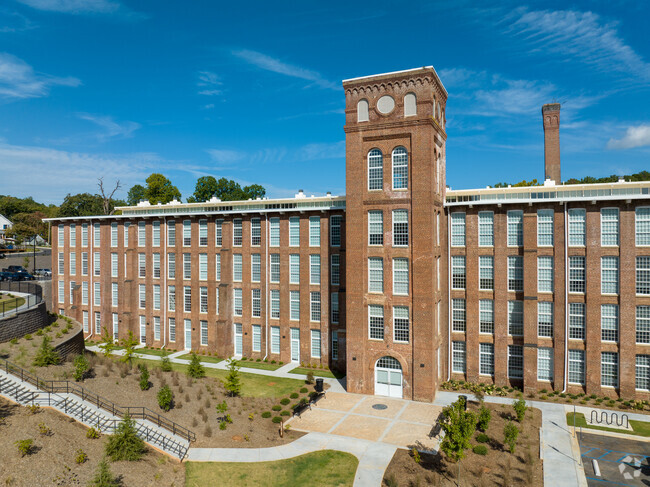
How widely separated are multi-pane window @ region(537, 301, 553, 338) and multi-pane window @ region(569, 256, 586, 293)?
75.6 inches

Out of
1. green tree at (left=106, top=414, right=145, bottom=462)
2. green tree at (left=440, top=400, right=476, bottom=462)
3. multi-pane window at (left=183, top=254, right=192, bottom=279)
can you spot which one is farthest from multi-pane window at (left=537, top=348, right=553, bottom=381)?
multi-pane window at (left=183, top=254, right=192, bottom=279)

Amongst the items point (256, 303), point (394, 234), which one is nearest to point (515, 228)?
point (394, 234)

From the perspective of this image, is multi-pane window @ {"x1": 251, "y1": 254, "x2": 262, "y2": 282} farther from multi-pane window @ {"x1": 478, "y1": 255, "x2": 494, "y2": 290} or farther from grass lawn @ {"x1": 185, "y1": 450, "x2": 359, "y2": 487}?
grass lawn @ {"x1": 185, "y1": 450, "x2": 359, "y2": 487}

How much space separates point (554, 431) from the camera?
2575cm

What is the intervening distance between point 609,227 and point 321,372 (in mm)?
24052

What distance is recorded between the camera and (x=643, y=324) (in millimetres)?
30031

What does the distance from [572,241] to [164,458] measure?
2894 centimetres

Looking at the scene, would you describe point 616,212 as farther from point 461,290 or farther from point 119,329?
point 119,329

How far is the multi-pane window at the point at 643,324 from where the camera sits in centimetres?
2995

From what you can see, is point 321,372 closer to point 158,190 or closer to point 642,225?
point 642,225

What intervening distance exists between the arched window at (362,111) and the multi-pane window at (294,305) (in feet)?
53.1

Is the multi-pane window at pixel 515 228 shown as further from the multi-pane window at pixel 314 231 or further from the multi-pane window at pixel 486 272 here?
the multi-pane window at pixel 314 231

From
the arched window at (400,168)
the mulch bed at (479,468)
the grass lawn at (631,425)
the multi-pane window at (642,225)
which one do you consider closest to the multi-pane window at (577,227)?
the multi-pane window at (642,225)

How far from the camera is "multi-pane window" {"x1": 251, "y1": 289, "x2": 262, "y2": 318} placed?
4166 centimetres
